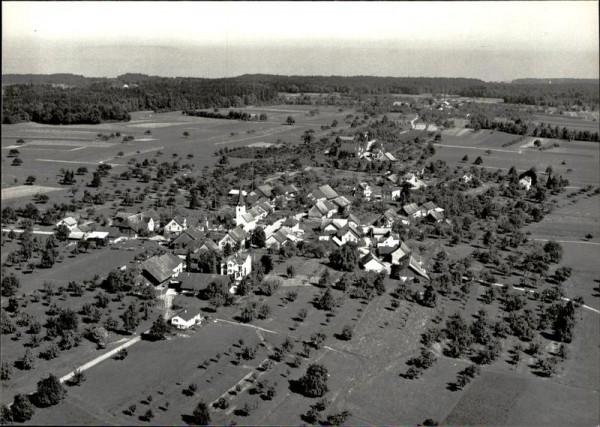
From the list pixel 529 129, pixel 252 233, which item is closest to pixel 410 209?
pixel 252 233

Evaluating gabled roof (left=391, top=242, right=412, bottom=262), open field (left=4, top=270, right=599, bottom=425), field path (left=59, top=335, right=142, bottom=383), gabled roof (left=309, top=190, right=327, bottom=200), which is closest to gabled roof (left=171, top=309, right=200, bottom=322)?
open field (left=4, top=270, right=599, bottom=425)

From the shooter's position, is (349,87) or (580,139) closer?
(580,139)

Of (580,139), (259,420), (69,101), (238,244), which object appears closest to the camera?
(259,420)

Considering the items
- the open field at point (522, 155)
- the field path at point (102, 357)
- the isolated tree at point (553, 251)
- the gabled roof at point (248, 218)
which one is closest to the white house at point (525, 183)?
the open field at point (522, 155)

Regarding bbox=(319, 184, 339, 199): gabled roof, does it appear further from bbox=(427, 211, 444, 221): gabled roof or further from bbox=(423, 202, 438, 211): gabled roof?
bbox=(427, 211, 444, 221): gabled roof

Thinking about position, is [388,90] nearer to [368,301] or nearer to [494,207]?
[494,207]

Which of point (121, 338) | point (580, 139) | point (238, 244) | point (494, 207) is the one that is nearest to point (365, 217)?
point (494, 207)
